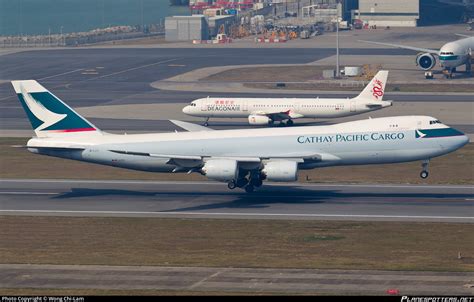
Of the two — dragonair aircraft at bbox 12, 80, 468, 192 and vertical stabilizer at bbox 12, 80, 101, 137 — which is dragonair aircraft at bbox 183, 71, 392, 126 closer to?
dragonair aircraft at bbox 12, 80, 468, 192

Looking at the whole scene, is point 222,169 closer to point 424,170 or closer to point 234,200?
point 234,200

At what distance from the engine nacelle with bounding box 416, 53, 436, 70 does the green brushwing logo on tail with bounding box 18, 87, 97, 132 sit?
91827mm

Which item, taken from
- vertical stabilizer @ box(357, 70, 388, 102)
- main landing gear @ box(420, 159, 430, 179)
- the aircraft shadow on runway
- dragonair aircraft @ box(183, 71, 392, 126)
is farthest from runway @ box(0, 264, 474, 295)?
vertical stabilizer @ box(357, 70, 388, 102)

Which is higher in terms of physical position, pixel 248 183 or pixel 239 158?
pixel 239 158

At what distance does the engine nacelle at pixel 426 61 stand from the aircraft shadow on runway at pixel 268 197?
8458 centimetres

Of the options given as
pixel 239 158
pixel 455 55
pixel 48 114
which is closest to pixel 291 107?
pixel 239 158

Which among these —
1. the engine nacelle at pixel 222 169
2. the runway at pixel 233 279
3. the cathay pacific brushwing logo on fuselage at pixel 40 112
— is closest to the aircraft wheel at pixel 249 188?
the engine nacelle at pixel 222 169

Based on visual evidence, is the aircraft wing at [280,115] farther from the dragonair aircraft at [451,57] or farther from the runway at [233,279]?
the runway at [233,279]

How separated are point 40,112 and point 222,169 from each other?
44.3 feet

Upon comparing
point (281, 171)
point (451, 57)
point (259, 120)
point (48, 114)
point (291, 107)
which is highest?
point (48, 114)

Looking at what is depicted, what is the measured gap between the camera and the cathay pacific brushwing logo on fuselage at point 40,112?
68.8 m

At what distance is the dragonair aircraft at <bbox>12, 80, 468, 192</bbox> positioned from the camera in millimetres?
67438

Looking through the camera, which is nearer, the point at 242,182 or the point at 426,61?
the point at 242,182

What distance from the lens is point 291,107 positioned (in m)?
109
